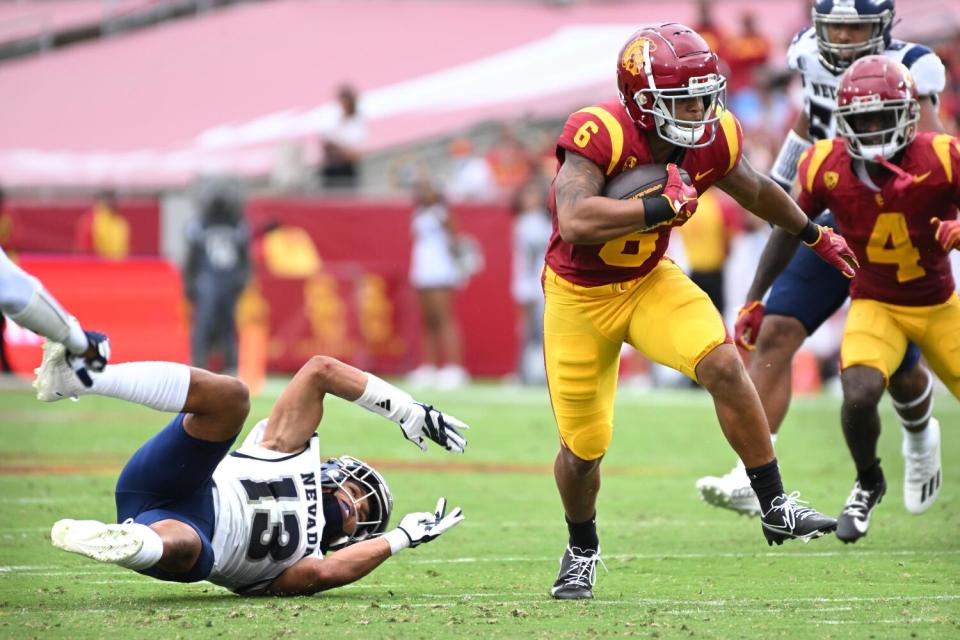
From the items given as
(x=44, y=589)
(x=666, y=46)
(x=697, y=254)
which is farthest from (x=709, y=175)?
(x=697, y=254)

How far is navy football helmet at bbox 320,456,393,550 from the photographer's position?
567cm

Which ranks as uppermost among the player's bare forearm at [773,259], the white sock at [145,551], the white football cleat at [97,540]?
the player's bare forearm at [773,259]

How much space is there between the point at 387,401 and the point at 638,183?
46.2 inches

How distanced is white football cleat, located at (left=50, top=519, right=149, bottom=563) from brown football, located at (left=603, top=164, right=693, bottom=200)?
192 centimetres

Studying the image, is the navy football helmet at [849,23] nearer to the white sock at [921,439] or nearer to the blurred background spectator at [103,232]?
the white sock at [921,439]

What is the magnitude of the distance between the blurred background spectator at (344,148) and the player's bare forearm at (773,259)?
33.7ft

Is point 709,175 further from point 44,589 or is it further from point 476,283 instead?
point 476,283

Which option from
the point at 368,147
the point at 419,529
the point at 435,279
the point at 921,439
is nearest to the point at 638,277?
the point at 419,529

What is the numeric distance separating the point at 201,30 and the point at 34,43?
212 centimetres

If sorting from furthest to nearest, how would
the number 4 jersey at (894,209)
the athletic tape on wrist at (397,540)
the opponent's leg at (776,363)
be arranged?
1. the opponent's leg at (776,363)
2. the number 4 jersey at (894,209)
3. the athletic tape on wrist at (397,540)

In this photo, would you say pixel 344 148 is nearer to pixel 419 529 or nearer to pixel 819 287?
pixel 819 287

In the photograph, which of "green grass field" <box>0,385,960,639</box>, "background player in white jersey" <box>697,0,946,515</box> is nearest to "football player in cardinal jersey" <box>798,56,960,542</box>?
"background player in white jersey" <box>697,0,946,515</box>

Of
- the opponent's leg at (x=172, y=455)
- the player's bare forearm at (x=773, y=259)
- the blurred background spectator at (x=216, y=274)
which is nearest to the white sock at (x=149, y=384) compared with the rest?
the opponent's leg at (x=172, y=455)

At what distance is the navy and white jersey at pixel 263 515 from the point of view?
530 cm
